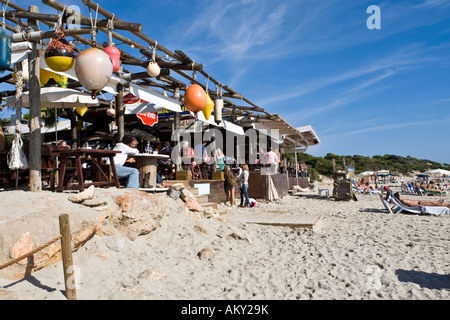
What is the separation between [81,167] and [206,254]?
2106mm

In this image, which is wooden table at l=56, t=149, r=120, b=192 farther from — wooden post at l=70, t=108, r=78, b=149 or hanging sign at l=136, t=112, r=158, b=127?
wooden post at l=70, t=108, r=78, b=149

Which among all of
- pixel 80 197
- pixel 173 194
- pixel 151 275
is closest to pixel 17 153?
pixel 80 197

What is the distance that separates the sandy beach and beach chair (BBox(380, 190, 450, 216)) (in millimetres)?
3081

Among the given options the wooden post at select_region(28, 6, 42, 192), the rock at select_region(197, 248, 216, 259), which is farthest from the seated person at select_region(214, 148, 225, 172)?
the wooden post at select_region(28, 6, 42, 192)

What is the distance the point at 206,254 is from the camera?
4348mm

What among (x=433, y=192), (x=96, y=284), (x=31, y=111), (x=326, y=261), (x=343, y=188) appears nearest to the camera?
(x=96, y=284)

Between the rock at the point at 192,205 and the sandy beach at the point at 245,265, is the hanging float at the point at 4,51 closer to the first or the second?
the sandy beach at the point at 245,265

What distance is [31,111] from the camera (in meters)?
4.09

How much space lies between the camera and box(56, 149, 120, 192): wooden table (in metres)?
Answer: 4.21

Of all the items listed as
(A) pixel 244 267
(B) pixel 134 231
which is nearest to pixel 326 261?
(A) pixel 244 267

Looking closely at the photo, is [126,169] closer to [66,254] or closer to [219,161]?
[66,254]

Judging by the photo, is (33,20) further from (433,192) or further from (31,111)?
(433,192)

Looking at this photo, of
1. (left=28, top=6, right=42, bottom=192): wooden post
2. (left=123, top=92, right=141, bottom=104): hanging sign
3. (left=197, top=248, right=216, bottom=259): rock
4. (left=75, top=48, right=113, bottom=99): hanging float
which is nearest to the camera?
(left=75, top=48, right=113, bottom=99): hanging float
